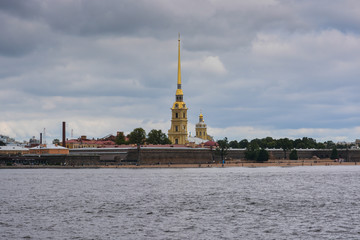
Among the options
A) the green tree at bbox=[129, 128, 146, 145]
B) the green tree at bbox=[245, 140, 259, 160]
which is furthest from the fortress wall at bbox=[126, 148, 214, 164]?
the green tree at bbox=[129, 128, 146, 145]

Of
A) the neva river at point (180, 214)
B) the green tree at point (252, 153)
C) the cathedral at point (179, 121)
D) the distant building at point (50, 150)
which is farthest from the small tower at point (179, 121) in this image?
the neva river at point (180, 214)

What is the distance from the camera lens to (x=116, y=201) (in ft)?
169

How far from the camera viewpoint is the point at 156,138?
182 metres

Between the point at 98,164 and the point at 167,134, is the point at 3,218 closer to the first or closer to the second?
the point at 98,164

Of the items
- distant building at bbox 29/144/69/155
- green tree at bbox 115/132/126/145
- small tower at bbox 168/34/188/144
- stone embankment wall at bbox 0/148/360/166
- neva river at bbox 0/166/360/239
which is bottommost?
neva river at bbox 0/166/360/239

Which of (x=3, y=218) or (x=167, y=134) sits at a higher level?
(x=167, y=134)

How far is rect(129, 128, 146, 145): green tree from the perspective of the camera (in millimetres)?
179875

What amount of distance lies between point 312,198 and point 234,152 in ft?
420

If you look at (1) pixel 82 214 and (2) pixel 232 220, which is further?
(1) pixel 82 214

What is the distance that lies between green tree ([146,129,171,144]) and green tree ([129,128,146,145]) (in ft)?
6.72

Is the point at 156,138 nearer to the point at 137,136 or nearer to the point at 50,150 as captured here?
the point at 137,136

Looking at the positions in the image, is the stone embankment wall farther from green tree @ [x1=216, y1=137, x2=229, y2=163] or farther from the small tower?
the small tower

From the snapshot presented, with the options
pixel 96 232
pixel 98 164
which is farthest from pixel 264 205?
pixel 98 164

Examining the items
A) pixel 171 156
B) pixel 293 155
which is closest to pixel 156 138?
pixel 171 156
